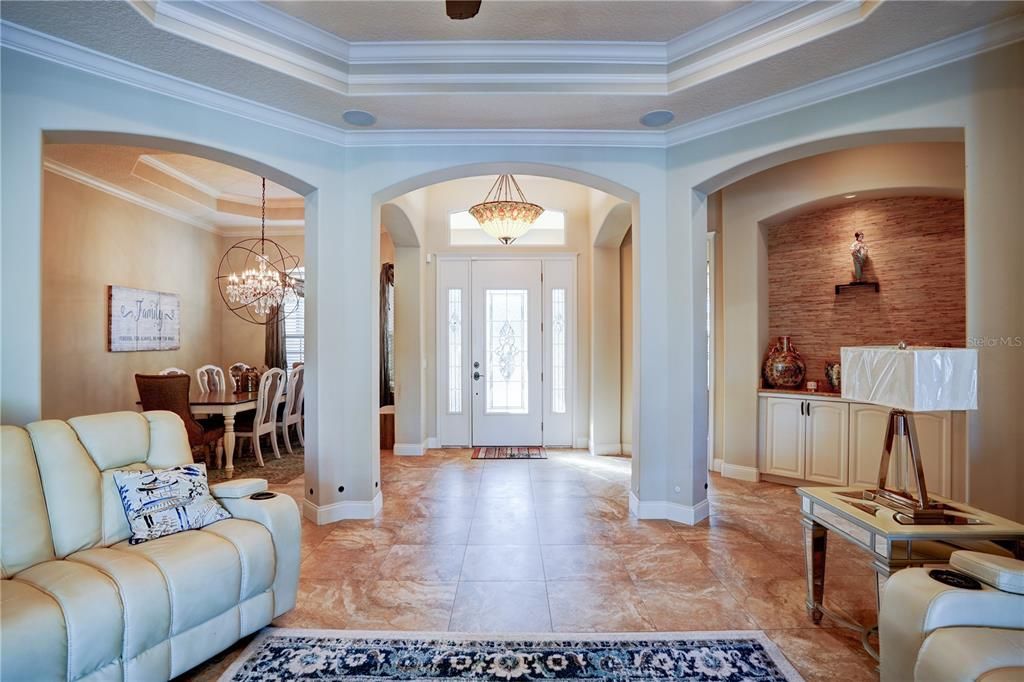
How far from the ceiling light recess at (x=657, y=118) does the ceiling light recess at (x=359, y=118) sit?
1925 mm

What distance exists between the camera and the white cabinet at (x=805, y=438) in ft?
14.3

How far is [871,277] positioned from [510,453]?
13.4 ft

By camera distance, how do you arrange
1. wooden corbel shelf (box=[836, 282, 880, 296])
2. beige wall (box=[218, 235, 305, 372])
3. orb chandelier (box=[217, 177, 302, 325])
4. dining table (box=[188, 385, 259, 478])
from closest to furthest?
wooden corbel shelf (box=[836, 282, 880, 296]) → dining table (box=[188, 385, 259, 478]) → orb chandelier (box=[217, 177, 302, 325]) → beige wall (box=[218, 235, 305, 372])

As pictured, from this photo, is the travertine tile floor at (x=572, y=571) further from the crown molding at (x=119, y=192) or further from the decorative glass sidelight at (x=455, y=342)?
the crown molding at (x=119, y=192)

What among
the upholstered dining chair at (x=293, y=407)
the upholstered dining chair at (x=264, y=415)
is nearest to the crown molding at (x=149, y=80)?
the upholstered dining chair at (x=264, y=415)

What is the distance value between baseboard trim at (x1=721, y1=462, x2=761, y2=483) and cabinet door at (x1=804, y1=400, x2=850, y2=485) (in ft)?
1.42

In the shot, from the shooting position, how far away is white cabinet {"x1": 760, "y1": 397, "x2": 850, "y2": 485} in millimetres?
4363

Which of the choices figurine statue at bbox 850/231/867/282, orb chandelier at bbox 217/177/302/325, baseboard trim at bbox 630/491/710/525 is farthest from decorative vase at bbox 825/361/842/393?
orb chandelier at bbox 217/177/302/325

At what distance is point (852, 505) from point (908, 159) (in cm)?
314

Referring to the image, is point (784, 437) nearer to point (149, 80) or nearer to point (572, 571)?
point (572, 571)

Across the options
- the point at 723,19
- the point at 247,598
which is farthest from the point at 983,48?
the point at 247,598

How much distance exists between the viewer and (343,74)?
3146mm

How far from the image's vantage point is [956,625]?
1.58 m

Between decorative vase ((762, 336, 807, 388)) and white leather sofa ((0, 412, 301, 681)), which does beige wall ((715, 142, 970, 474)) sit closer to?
decorative vase ((762, 336, 807, 388))
